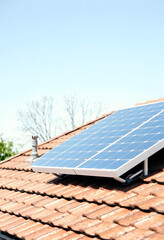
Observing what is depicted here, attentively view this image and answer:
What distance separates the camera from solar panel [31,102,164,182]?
6.59 meters

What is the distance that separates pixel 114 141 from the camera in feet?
25.6

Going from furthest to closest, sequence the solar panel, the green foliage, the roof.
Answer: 1. the green foliage
2. the solar panel
3. the roof

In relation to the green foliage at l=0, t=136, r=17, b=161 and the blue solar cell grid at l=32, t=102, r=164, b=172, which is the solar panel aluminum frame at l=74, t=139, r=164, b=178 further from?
the green foliage at l=0, t=136, r=17, b=161

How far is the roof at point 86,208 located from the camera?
17.8 ft

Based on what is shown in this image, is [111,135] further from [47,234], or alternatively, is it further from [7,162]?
[7,162]

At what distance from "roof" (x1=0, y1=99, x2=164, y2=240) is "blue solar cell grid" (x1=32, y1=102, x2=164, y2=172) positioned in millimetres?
539

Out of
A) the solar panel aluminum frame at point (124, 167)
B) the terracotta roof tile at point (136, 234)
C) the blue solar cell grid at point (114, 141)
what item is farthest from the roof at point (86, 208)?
the blue solar cell grid at point (114, 141)

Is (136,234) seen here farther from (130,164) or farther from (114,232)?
(130,164)

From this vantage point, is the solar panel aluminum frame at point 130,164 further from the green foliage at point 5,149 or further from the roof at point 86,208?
the green foliage at point 5,149

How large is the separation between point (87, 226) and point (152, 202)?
1104mm

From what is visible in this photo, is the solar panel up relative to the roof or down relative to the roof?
up

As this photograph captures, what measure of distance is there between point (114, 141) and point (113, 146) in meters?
0.32

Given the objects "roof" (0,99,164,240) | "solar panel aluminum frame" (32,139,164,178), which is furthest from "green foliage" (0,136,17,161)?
"solar panel aluminum frame" (32,139,164,178)

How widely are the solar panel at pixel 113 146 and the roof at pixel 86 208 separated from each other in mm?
459
